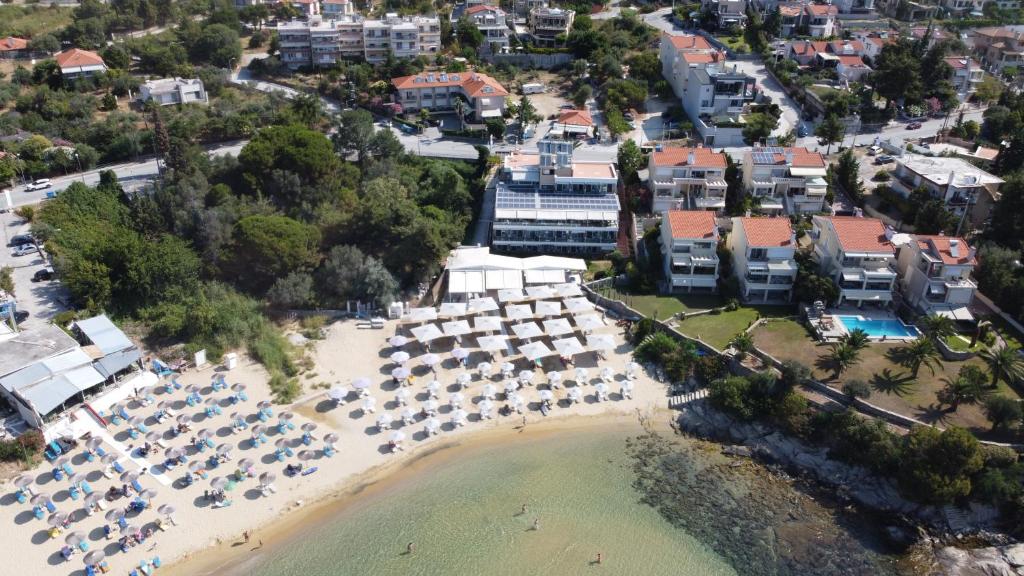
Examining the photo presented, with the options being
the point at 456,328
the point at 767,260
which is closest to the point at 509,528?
the point at 456,328

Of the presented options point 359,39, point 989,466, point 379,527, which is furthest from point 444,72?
point 989,466

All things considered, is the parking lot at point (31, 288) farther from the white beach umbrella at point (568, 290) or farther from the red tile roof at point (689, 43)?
the red tile roof at point (689, 43)

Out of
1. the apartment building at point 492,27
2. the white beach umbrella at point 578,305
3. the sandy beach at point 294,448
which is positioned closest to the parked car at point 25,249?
the sandy beach at point 294,448

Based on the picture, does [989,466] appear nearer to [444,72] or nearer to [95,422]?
[95,422]

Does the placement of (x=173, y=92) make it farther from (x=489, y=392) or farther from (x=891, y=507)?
(x=891, y=507)

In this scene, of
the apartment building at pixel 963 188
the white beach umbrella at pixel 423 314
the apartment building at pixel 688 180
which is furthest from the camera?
the apartment building at pixel 688 180

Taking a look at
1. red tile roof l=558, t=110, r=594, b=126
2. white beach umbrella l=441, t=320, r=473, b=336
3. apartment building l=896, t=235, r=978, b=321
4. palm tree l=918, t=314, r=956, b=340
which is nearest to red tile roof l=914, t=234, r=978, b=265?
apartment building l=896, t=235, r=978, b=321
